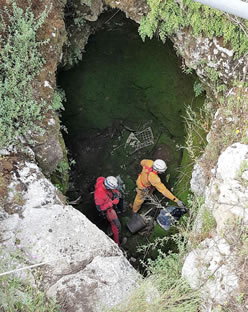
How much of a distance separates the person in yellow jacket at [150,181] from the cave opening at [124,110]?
0.57 m

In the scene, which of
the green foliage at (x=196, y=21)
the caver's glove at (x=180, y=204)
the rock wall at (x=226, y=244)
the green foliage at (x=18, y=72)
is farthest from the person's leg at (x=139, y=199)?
the green foliage at (x=196, y=21)

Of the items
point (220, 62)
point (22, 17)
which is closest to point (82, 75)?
point (22, 17)

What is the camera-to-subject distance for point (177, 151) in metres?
7.67

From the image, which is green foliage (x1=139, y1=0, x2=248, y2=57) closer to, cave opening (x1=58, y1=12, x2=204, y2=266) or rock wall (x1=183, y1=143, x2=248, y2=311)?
cave opening (x1=58, y1=12, x2=204, y2=266)

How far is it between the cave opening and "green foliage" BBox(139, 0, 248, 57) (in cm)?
113

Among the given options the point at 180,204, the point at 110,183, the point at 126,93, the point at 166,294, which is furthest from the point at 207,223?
the point at 126,93

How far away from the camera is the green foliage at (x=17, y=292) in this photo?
13.6ft

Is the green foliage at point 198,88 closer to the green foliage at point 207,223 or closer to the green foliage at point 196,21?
the green foliage at point 196,21

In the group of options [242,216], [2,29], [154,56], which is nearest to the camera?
[242,216]

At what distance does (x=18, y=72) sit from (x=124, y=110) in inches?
116

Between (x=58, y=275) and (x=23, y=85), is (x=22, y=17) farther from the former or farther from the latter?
(x=58, y=275)

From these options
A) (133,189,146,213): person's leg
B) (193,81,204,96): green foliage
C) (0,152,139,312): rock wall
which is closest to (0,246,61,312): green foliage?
(0,152,139,312): rock wall

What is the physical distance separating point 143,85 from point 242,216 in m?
4.10

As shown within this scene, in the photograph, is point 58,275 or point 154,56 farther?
point 154,56
